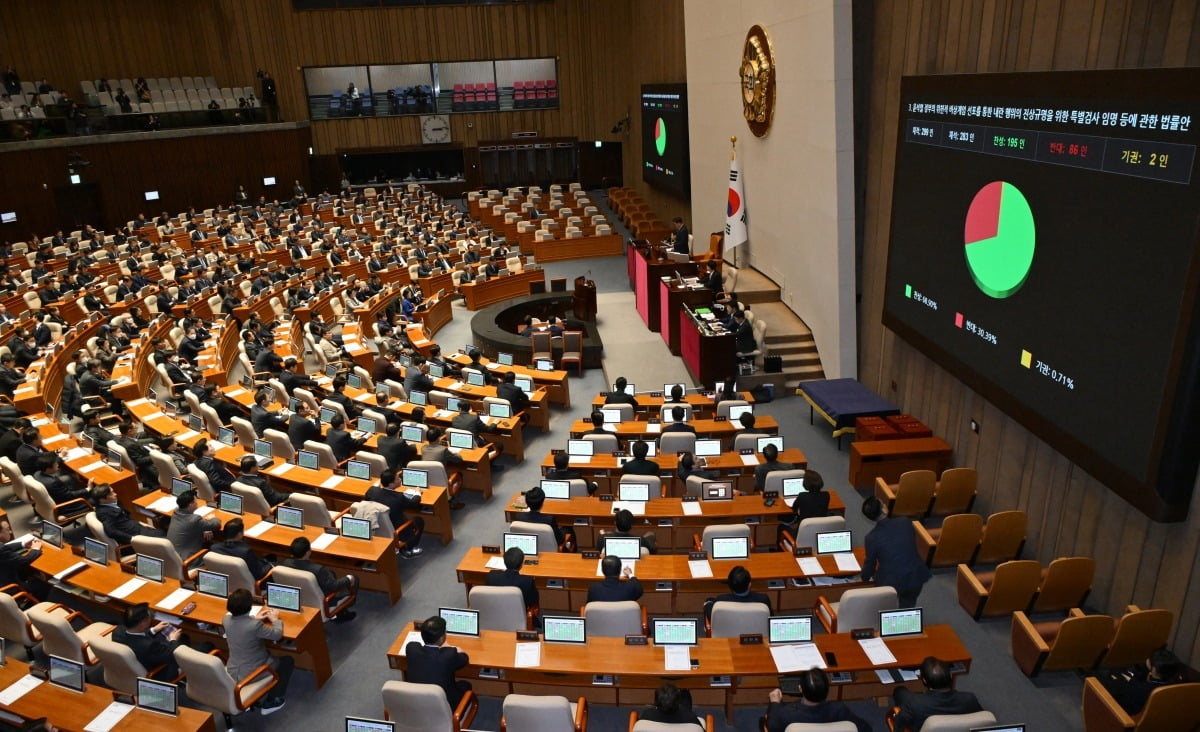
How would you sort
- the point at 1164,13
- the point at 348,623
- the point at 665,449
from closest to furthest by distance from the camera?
the point at 1164,13 → the point at 348,623 → the point at 665,449

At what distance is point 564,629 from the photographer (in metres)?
6.54

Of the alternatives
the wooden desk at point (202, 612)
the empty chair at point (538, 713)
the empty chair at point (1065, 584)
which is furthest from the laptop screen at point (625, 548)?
the empty chair at point (1065, 584)

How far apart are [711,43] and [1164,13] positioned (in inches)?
548

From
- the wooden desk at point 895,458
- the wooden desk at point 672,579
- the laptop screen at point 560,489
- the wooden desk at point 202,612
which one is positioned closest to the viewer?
the wooden desk at point 202,612

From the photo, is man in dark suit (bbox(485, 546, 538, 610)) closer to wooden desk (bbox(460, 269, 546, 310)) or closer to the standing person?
the standing person

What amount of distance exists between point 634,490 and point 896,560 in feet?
9.69

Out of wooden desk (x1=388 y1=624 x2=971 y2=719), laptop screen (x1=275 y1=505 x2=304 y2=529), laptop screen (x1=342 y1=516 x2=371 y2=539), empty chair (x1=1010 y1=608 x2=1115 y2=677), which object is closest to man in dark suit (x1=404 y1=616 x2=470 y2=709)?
wooden desk (x1=388 y1=624 x2=971 y2=719)

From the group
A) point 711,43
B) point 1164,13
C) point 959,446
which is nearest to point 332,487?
point 959,446

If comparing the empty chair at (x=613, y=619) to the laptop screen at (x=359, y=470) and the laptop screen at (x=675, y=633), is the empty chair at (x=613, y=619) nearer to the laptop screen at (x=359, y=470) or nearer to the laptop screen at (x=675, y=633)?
the laptop screen at (x=675, y=633)

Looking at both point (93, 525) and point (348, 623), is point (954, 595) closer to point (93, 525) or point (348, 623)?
point (348, 623)

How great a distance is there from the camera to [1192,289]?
19.2 feet

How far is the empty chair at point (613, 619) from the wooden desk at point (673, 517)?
77.8 inches

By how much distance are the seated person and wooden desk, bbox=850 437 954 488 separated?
16.7 ft

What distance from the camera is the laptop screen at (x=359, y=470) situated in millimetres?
9836
